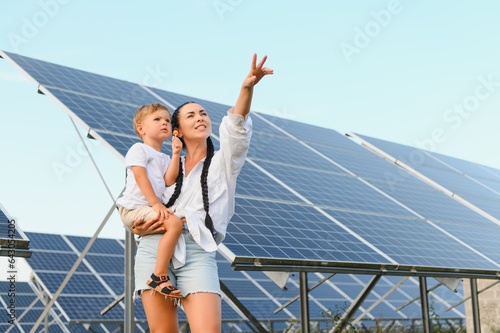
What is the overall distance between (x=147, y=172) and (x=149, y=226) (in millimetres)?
362

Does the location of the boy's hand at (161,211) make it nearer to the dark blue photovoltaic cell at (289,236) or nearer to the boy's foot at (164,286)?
the boy's foot at (164,286)

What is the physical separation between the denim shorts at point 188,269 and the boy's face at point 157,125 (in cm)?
61

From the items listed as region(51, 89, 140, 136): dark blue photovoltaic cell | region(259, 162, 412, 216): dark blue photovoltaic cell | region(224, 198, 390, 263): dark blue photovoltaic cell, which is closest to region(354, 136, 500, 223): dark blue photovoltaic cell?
region(259, 162, 412, 216): dark blue photovoltaic cell

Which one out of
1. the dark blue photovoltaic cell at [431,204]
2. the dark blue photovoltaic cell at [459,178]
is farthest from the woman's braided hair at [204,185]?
the dark blue photovoltaic cell at [459,178]

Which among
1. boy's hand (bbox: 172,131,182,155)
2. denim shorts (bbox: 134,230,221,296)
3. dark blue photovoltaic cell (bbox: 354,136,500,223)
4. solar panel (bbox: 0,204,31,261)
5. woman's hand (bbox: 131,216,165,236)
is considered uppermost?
dark blue photovoltaic cell (bbox: 354,136,500,223)

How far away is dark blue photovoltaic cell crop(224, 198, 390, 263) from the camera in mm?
9555

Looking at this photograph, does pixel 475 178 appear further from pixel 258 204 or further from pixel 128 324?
pixel 128 324

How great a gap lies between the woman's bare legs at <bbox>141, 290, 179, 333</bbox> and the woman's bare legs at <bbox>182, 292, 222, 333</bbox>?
0.38ft

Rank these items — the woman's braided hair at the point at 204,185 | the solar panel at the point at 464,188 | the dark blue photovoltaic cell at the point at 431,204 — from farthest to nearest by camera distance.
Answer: the dark blue photovoltaic cell at the point at 431,204 < the solar panel at the point at 464,188 < the woman's braided hair at the point at 204,185

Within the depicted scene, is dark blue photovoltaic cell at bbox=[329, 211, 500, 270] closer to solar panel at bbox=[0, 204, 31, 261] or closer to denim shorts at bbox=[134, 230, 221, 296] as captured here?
solar panel at bbox=[0, 204, 31, 261]

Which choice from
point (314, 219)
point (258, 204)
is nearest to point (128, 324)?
point (258, 204)

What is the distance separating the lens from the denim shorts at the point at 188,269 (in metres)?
4.09

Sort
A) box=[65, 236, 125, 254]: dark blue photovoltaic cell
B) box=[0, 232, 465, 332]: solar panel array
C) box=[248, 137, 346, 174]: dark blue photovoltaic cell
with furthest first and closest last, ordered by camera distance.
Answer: box=[65, 236, 125, 254]: dark blue photovoltaic cell → box=[0, 232, 465, 332]: solar panel array → box=[248, 137, 346, 174]: dark blue photovoltaic cell

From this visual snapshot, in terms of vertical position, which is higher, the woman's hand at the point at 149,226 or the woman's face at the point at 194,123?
the woman's face at the point at 194,123
